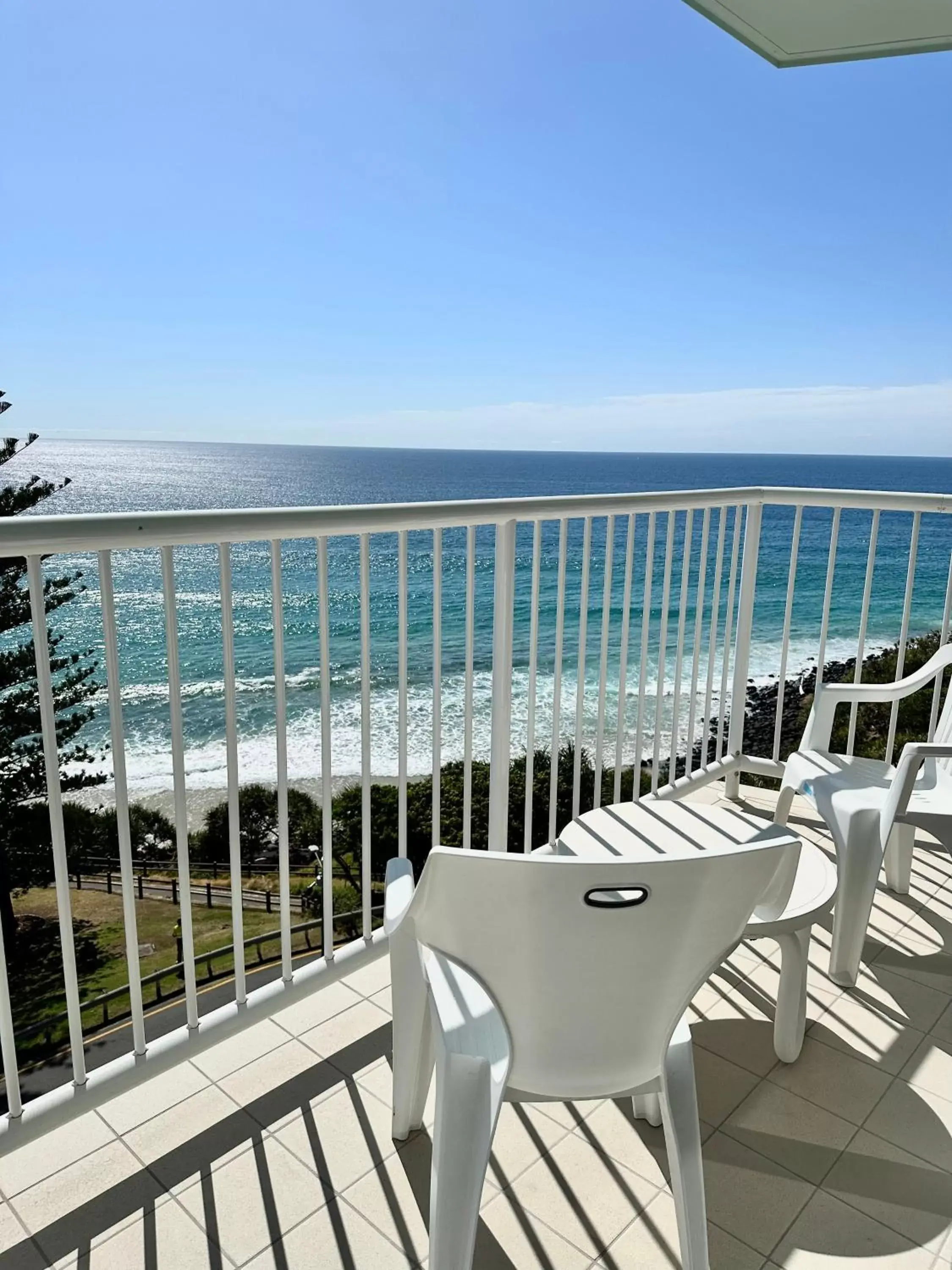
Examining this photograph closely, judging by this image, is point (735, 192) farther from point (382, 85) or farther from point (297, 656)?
point (297, 656)

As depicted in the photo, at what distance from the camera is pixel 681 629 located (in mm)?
3455

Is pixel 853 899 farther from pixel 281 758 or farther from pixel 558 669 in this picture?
pixel 281 758

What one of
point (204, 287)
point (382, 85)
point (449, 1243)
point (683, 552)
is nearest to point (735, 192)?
point (382, 85)

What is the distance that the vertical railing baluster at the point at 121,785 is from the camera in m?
1.51

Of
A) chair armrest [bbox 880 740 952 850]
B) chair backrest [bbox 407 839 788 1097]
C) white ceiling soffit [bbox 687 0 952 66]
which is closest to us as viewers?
chair backrest [bbox 407 839 788 1097]

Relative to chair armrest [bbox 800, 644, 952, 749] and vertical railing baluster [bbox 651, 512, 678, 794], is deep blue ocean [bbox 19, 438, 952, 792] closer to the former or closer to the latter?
vertical railing baluster [bbox 651, 512, 678, 794]

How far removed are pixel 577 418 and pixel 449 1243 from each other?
51583 mm

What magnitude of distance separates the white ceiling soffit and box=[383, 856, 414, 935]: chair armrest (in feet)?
9.18

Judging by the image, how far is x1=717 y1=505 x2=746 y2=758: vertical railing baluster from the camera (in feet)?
11.6

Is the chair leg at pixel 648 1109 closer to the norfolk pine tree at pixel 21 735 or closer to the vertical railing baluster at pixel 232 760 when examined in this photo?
the vertical railing baluster at pixel 232 760

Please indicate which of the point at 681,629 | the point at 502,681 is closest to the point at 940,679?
the point at 681,629

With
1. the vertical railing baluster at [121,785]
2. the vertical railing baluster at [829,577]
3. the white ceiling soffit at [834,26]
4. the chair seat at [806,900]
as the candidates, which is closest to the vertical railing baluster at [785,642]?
the vertical railing baluster at [829,577]

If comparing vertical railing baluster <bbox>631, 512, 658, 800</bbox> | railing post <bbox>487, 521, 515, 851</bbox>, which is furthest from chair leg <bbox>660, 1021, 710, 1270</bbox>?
vertical railing baluster <bbox>631, 512, 658, 800</bbox>

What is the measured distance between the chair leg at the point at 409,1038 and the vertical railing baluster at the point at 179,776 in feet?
1.29
